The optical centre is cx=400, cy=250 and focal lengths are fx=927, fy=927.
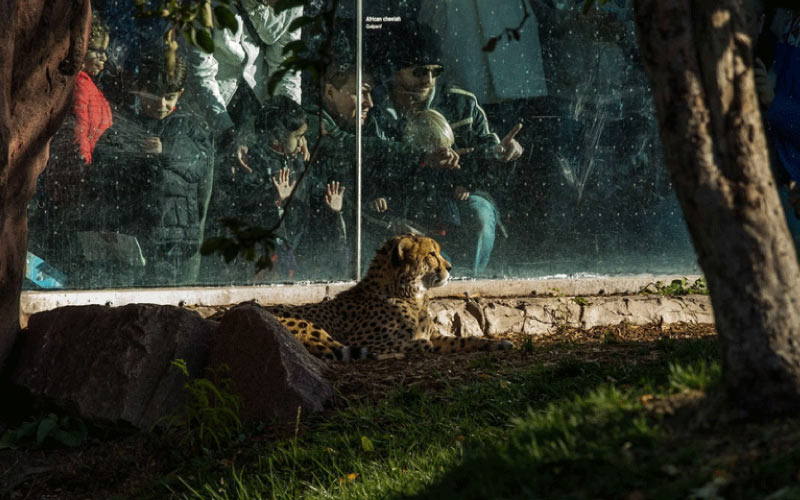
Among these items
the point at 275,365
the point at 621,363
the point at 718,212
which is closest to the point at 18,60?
the point at 275,365

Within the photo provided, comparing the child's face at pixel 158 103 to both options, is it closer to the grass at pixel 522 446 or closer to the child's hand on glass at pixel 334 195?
→ the child's hand on glass at pixel 334 195

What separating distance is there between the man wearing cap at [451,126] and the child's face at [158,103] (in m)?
1.84

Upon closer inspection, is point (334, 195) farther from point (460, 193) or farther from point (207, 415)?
point (207, 415)

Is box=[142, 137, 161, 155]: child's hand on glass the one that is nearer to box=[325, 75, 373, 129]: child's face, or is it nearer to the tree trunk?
the tree trunk

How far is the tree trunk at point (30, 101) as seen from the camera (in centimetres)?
617

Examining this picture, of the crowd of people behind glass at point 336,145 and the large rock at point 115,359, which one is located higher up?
the crowd of people behind glass at point 336,145

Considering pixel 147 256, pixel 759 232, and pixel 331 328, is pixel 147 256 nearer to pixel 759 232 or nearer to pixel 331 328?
pixel 331 328

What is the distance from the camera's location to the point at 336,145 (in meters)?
8.38

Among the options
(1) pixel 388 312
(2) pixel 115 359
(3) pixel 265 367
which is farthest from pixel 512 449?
(1) pixel 388 312

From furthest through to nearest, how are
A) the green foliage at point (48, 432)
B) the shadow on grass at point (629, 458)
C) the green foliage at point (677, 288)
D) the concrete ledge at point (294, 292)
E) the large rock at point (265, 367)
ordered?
the green foliage at point (677, 288) → the concrete ledge at point (294, 292) → the green foliage at point (48, 432) → the large rock at point (265, 367) → the shadow on grass at point (629, 458)

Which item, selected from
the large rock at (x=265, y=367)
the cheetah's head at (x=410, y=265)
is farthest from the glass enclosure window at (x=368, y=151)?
the large rock at (x=265, y=367)

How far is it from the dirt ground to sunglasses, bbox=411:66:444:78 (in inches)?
113

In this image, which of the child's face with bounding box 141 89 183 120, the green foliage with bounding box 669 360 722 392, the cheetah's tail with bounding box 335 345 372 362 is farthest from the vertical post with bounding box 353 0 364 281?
the green foliage with bounding box 669 360 722 392

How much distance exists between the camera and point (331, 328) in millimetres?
7598
